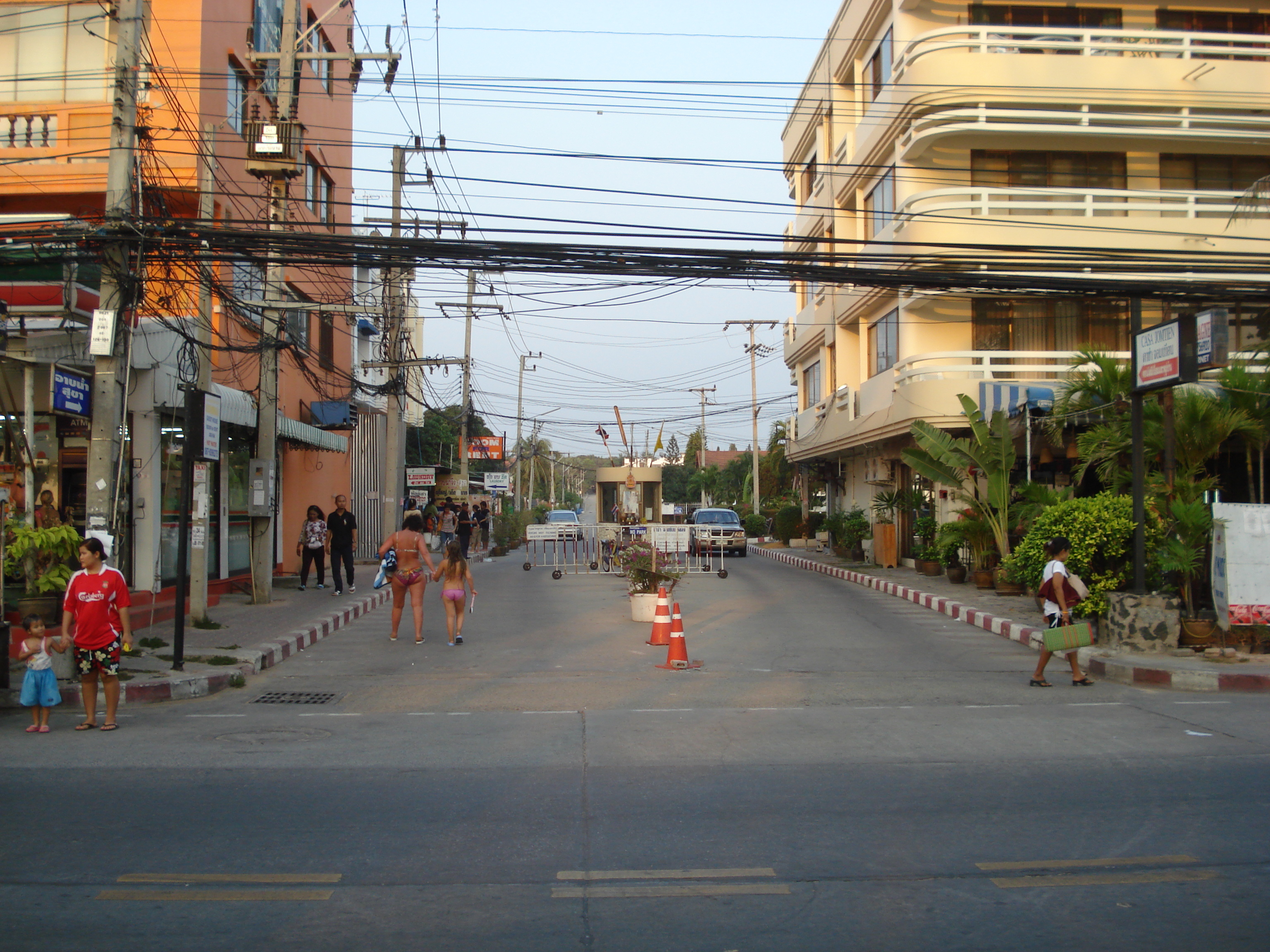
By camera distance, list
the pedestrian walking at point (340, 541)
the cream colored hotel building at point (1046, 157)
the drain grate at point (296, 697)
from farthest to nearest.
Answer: the cream colored hotel building at point (1046, 157), the pedestrian walking at point (340, 541), the drain grate at point (296, 697)

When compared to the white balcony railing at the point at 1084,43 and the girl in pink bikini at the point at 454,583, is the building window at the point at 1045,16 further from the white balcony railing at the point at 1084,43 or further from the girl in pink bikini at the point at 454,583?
the girl in pink bikini at the point at 454,583

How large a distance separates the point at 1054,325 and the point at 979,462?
5.65 m

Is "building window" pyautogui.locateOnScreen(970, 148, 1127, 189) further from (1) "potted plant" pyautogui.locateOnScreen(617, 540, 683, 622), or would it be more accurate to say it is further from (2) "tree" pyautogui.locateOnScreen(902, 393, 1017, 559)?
(1) "potted plant" pyautogui.locateOnScreen(617, 540, 683, 622)

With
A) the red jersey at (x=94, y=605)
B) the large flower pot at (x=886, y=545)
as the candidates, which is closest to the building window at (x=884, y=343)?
the large flower pot at (x=886, y=545)

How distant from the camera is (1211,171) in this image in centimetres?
2402

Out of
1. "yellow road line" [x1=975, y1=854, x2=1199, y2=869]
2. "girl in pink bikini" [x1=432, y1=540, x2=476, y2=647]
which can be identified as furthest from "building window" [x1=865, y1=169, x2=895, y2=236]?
"yellow road line" [x1=975, y1=854, x2=1199, y2=869]

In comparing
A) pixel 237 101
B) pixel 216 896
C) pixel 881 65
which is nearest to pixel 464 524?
pixel 237 101

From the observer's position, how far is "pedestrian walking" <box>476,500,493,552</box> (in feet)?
125

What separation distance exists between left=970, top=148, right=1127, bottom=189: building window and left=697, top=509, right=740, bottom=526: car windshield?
15568 mm

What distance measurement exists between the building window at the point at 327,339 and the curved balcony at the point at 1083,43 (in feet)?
51.7

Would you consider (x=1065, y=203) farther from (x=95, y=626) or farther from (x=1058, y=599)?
(x=95, y=626)

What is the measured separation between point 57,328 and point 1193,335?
1441cm

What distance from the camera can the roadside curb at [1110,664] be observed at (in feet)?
35.8

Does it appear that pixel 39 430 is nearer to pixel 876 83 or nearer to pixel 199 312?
pixel 199 312
